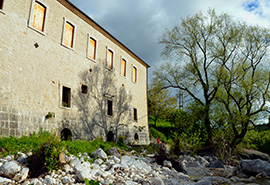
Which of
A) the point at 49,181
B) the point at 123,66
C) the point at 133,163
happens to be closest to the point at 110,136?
the point at 123,66

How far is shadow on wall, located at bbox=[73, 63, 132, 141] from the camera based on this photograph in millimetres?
13059

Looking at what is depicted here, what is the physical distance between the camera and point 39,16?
35.0 feet

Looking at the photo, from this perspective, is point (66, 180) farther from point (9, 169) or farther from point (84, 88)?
point (84, 88)

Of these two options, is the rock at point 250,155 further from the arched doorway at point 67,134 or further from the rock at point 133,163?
the arched doorway at point 67,134

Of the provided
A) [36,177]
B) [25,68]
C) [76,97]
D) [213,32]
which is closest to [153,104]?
[213,32]

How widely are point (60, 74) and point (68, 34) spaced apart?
101 inches

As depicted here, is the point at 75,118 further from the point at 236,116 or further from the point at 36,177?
the point at 236,116

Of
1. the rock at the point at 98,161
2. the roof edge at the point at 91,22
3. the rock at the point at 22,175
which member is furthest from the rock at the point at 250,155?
the rock at the point at 22,175

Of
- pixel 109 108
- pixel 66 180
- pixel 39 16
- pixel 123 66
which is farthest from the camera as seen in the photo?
pixel 123 66

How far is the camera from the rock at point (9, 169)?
505 centimetres

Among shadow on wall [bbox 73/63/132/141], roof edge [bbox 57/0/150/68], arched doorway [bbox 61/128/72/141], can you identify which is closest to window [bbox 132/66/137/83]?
roof edge [bbox 57/0/150/68]

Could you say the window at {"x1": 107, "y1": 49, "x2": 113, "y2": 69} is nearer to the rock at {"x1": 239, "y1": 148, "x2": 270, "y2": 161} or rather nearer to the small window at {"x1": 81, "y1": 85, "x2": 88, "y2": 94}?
the small window at {"x1": 81, "y1": 85, "x2": 88, "y2": 94}

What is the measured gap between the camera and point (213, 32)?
51.8 feet

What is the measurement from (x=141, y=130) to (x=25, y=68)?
39.8ft
